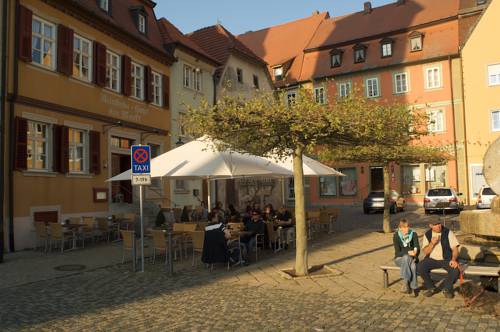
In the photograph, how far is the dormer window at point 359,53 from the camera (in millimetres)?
39281

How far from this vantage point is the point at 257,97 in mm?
9727

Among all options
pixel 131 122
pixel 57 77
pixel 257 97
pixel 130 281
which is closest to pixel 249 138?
pixel 257 97

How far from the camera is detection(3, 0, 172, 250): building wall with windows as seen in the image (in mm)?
15234

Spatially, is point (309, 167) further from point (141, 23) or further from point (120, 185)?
point (141, 23)

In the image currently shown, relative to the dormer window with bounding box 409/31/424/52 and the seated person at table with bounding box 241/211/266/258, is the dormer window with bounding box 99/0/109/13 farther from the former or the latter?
the dormer window with bounding box 409/31/424/52

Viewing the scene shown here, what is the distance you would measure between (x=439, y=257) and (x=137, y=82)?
16863mm

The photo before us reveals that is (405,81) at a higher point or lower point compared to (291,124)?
higher

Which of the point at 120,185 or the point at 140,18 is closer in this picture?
the point at 120,185

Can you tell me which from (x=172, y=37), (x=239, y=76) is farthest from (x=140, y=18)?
(x=239, y=76)

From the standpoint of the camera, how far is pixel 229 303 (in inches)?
304

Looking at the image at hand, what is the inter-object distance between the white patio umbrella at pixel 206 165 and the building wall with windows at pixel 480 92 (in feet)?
80.0

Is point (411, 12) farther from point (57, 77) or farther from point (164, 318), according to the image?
point (164, 318)

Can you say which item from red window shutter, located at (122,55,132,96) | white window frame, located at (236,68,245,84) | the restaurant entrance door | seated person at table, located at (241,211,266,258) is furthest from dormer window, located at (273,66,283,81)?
seated person at table, located at (241,211,266,258)

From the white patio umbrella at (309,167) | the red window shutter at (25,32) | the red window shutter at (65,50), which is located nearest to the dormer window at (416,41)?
the white patio umbrella at (309,167)
